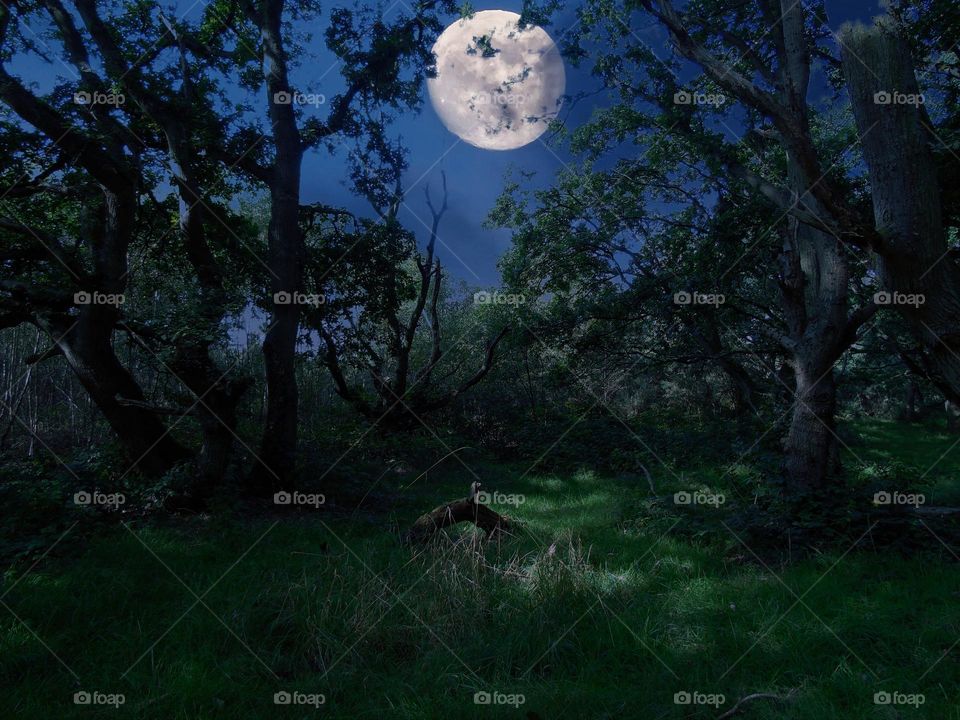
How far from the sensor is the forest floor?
301cm

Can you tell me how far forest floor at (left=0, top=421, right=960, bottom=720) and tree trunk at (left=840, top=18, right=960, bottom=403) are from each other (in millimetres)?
1827

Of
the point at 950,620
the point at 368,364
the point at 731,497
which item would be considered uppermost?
the point at 368,364

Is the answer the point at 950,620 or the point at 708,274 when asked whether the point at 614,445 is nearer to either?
the point at 708,274

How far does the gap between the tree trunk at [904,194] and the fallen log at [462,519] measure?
3.57 meters

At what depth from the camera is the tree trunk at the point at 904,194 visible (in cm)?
360

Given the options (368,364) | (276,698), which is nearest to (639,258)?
(368,364)

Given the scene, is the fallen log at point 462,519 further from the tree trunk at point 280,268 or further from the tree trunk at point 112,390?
the tree trunk at point 112,390

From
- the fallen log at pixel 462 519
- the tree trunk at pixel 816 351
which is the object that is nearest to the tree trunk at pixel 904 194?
the tree trunk at pixel 816 351

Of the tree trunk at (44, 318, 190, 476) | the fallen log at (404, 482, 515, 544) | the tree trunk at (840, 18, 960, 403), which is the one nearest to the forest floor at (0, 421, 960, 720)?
the fallen log at (404, 482, 515, 544)

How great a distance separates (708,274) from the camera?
8414mm

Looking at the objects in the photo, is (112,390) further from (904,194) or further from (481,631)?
(904,194)

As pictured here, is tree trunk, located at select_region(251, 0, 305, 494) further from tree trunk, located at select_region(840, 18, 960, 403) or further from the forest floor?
tree trunk, located at select_region(840, 18, 960, 403)

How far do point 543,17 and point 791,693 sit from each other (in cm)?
848

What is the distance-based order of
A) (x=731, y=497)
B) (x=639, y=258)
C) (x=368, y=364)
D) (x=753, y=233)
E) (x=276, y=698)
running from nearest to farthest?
(x=276, y=698)
(x=731, y=497)
(x=753, y=233)
(x=639, y=258)
(x=368, y=364)
